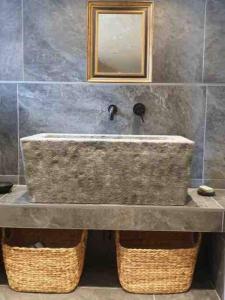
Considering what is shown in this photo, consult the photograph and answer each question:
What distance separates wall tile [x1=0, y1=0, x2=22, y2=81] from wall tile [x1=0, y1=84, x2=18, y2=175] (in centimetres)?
9

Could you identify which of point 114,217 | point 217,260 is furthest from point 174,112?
point 217,260

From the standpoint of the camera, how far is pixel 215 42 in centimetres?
230

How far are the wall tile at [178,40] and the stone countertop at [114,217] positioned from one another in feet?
2.96

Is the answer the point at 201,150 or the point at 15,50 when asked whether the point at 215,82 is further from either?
the point at 15,50

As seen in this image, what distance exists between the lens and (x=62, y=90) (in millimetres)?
2354

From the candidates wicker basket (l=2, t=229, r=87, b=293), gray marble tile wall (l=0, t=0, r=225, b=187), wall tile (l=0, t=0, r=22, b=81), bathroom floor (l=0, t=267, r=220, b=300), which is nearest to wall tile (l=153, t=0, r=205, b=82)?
gray marble tile wall (l=0, t=0, r=225, b=187)

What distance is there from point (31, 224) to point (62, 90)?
913 millimetres

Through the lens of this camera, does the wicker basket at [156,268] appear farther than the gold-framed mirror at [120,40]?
No

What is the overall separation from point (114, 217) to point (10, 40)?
4.42 feet

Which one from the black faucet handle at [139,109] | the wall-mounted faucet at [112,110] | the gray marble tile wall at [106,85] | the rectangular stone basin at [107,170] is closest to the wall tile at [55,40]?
the gray marble tile wall at [106,85]

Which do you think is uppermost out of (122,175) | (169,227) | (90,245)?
→ (122,175)

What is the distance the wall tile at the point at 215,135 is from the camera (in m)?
2.34

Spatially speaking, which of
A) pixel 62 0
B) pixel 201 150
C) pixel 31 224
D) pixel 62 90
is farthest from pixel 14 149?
pixel 201 150

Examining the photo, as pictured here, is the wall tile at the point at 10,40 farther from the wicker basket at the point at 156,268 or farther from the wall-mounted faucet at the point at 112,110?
the wicker basket at the point at 156,268
